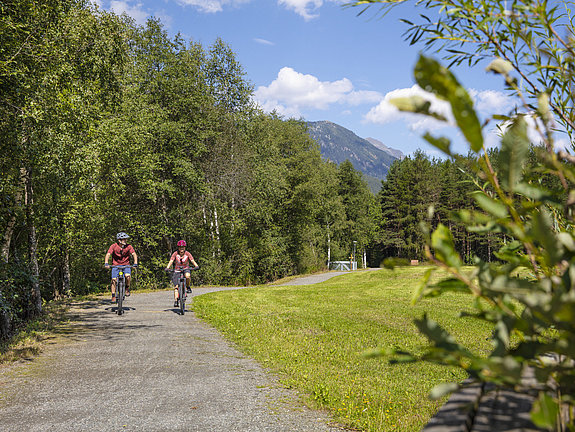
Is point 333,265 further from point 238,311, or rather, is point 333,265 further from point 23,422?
point 23,422

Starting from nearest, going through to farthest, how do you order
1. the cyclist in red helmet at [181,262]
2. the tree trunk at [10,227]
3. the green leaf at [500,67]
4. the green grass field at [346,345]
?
1. the green leaf at [500,67]
2. the green grass field at [346,345]
3. the tree trunk at [10,227]
4. the cyclist in red helmet at [181,262]

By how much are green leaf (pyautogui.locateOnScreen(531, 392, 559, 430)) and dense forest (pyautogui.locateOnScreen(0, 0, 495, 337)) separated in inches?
53.7

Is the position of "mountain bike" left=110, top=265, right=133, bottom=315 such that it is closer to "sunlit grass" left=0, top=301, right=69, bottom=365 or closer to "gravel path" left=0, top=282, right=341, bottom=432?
"sunlit grass" left=0, top=301, right=69, bottom=365

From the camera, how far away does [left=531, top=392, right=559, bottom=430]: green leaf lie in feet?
1.69

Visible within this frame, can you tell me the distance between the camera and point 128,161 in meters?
19.5

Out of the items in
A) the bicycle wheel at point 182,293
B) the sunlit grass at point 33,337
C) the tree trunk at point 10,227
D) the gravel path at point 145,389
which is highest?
the tree trunk at point 10,227

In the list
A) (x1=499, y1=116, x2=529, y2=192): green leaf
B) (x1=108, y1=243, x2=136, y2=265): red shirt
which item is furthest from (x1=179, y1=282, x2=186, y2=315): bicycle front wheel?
(x1=499, y1=116, x2=529, y2=192): green leaf

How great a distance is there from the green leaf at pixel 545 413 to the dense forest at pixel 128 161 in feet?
4.48

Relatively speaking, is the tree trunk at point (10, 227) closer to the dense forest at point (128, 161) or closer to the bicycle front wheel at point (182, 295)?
the dense forest at point (128, 161)

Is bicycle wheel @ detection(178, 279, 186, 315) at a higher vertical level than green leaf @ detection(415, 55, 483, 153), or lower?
lower

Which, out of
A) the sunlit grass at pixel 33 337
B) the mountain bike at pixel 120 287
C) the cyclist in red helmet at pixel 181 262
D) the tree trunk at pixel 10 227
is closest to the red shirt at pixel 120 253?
the mountain bike at pixel 120 287

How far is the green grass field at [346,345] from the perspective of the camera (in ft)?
16.0

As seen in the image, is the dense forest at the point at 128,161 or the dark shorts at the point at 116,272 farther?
the dark shorts at the point at 116,272

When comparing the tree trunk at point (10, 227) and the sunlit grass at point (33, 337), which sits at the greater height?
the tree trunk at point (10, 227)
